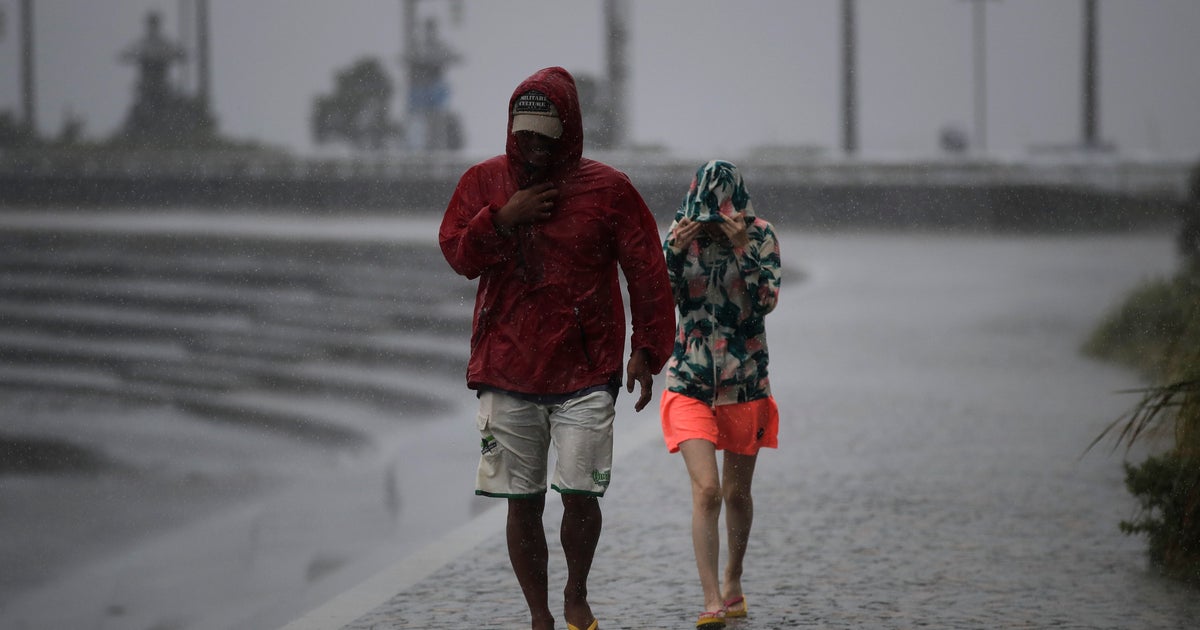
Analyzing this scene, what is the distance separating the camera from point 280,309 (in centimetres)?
2277

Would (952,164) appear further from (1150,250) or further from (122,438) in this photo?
(122,438)

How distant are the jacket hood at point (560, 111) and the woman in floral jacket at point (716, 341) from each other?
79 cm

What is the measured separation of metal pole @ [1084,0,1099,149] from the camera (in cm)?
3762

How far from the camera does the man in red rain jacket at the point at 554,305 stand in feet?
15.1

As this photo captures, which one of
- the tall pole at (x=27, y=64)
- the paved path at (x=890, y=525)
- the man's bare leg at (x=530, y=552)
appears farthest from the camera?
the tall pole at (x=27, y=64)

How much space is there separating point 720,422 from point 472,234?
4.29ft

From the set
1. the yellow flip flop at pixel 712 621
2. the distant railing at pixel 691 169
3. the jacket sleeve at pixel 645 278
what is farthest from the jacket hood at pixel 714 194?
the distant railing at pixel 691 169

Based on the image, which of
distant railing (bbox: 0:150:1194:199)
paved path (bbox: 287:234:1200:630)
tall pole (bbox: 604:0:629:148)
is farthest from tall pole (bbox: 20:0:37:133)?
paved path (bbox: 287:234:1200:630)

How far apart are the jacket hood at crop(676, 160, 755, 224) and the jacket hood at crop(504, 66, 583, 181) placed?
0.73 meters

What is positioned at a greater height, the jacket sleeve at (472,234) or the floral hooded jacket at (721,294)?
the jacket sleeve at (472,234)

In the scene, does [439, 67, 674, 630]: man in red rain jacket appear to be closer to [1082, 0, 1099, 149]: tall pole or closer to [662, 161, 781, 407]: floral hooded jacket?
[662, 161, 781, 407]: floral hooded jacket

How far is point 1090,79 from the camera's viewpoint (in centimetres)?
3806

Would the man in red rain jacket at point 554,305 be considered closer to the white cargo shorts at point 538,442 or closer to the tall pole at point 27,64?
the white cargo shorts at point 538,442

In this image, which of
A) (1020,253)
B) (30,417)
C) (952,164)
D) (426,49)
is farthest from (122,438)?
(426,49)
